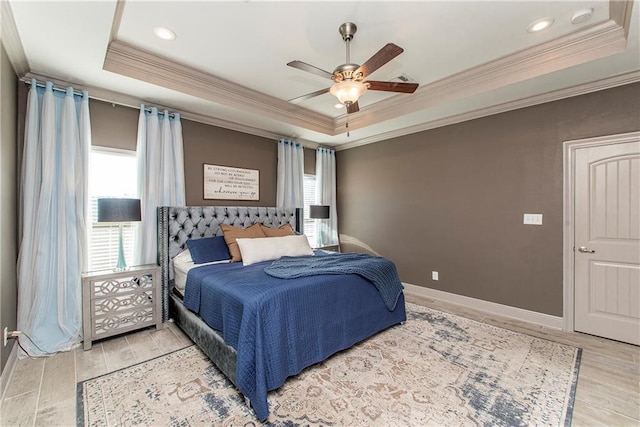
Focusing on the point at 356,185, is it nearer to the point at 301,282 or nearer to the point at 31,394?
the point at 301,282

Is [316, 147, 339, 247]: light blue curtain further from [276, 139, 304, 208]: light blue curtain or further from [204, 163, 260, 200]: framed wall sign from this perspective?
[204, 163, 260, 200]: framed wall sign

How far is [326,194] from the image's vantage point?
545cm

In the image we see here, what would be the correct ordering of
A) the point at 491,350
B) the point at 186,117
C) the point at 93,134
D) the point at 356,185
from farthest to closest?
the point at 356,185
the point at 186,117
the point at 93,134
the point at 491,350

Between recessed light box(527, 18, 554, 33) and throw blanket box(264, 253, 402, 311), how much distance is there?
2.54 m

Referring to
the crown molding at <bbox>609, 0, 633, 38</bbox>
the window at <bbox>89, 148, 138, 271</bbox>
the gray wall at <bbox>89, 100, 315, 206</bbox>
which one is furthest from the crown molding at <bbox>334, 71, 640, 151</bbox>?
the window at <bbox>89, 148, 138, 271</bbox>

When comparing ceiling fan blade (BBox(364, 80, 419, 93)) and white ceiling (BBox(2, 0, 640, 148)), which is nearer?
white ceiling (BBox(2, 0, 640, 148))

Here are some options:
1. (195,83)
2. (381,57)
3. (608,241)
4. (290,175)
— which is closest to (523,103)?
(608,241)

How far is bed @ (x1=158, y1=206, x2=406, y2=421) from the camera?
1937 mm

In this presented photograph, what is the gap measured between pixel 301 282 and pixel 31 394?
2.10m

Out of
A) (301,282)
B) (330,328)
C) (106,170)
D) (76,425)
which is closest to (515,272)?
(330,328)

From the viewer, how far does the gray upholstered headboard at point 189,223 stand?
11.0ft

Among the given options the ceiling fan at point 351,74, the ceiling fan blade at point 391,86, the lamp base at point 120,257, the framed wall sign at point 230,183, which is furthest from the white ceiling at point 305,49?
the lamp base at point 120,257

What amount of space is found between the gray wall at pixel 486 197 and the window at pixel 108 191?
3666 mm

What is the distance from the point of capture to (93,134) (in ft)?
10.2
